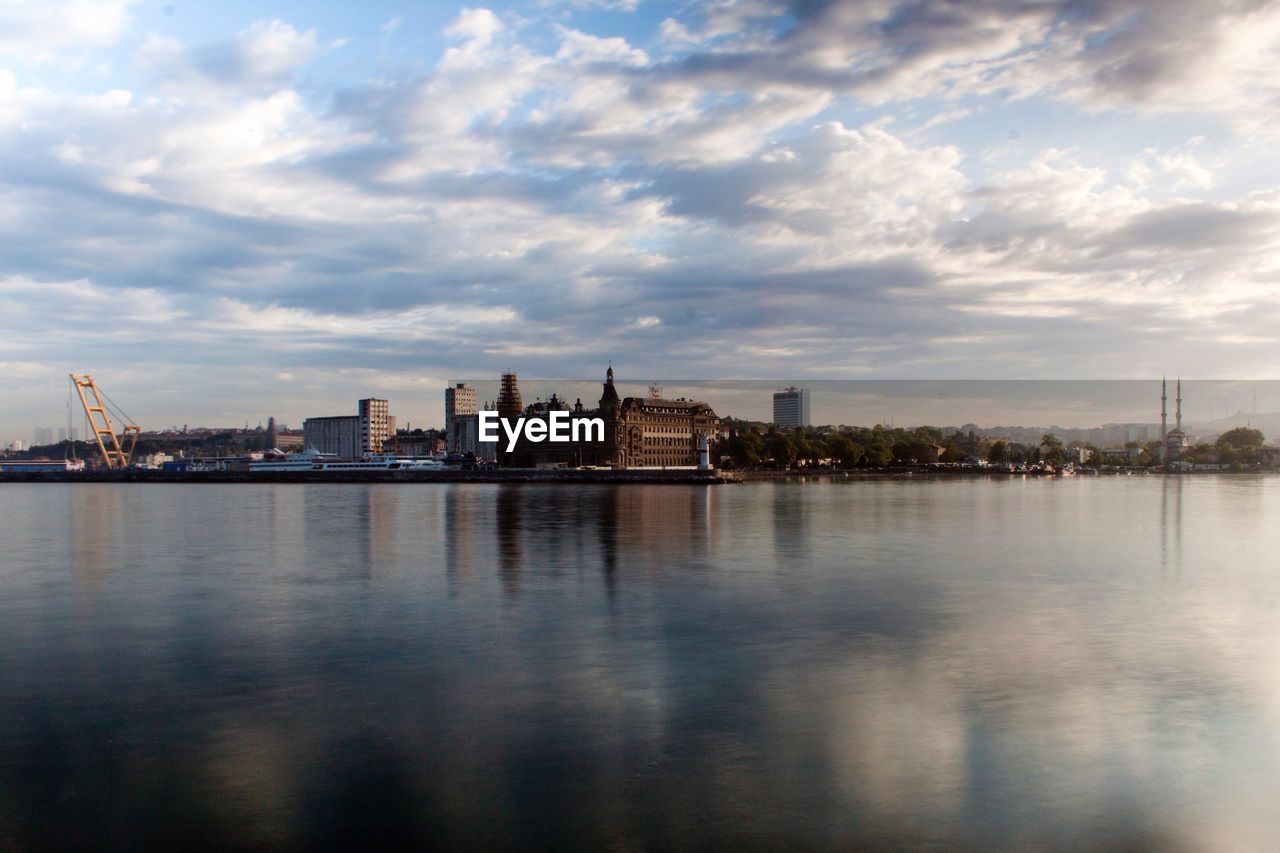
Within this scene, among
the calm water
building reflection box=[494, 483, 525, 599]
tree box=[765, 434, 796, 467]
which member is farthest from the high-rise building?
the calm water

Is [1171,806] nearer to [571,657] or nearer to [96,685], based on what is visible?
[571,657]

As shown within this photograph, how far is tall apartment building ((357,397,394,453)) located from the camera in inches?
7044

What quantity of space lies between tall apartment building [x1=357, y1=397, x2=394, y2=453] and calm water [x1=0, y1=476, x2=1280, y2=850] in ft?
523

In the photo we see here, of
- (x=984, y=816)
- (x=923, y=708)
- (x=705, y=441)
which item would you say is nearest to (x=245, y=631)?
(x=923, y=708)

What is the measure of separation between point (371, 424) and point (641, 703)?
17759cm

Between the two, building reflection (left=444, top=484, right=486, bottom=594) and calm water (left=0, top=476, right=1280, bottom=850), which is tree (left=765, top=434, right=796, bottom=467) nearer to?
building reflection (left=444, top=484, right=486, bottom=594)

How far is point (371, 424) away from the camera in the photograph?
593 feet

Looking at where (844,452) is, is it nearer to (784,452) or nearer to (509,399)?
(784,452)

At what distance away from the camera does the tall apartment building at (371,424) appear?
179 meters

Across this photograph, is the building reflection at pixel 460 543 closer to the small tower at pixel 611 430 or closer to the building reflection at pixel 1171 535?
the building reflection at pixel 1171 535

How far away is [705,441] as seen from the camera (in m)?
108

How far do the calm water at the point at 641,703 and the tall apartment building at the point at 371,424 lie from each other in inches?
6271

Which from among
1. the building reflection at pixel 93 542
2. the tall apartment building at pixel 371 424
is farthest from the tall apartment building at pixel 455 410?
the building reflection at pixel 93 542

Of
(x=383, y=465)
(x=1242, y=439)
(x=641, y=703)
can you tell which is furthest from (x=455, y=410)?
(x=641, y=703)
